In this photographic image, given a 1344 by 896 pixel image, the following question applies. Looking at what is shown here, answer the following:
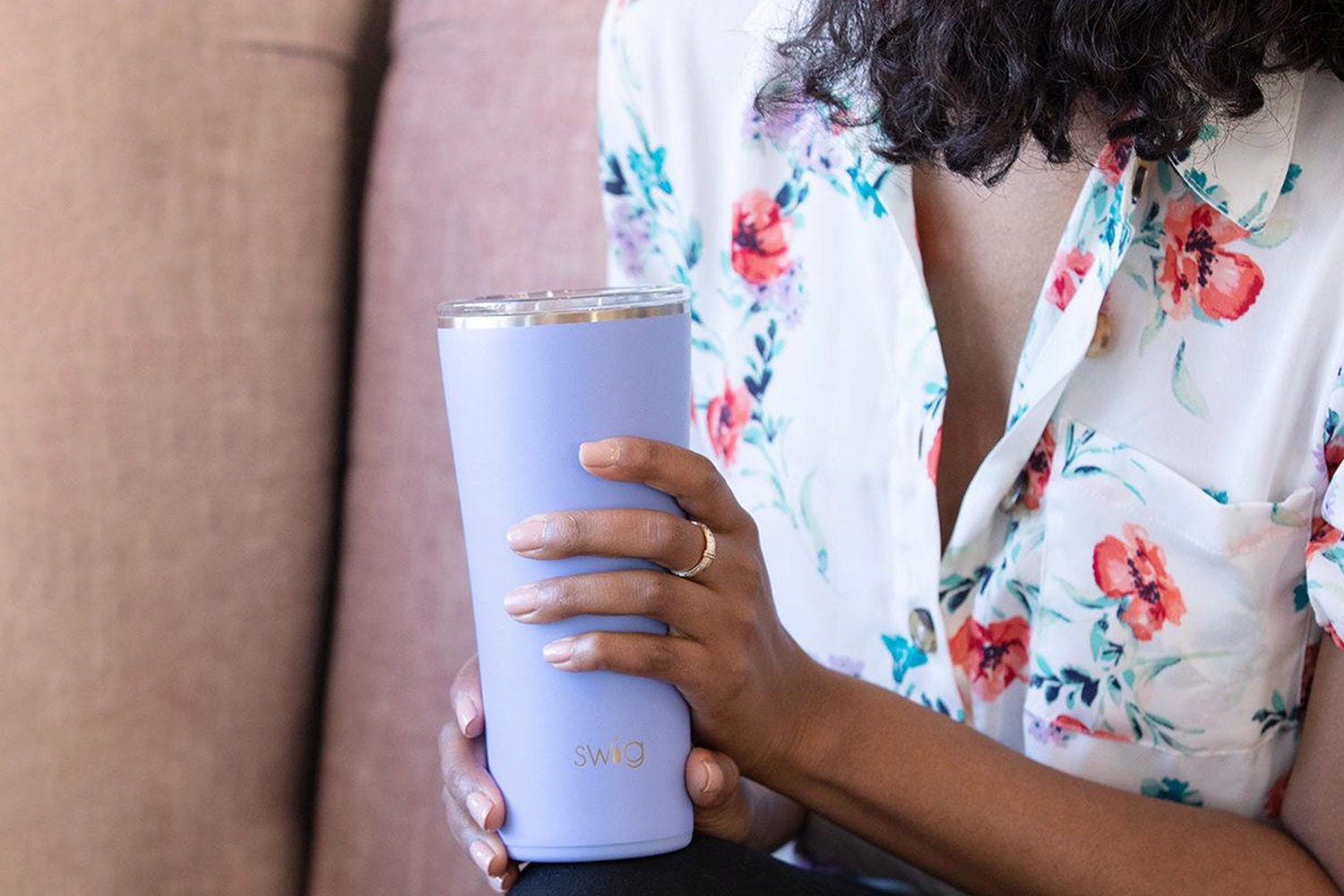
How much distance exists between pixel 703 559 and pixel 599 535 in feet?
0.21

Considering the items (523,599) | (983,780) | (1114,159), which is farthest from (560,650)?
(1114,159)

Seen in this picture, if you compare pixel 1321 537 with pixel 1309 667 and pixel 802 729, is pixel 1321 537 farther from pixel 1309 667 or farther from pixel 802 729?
pixel 802 729

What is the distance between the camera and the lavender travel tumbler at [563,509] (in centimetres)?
54

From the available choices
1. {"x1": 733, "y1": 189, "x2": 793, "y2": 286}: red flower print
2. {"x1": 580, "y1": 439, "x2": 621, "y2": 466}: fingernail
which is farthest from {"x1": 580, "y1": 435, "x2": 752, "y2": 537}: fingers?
{"x1": 733, "y1": 189, "x2": 793, "y2": 286}: red flower print

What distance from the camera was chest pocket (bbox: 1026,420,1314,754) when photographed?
2.37 ft

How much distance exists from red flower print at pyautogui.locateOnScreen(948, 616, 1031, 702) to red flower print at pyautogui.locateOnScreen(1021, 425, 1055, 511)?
0.08 m

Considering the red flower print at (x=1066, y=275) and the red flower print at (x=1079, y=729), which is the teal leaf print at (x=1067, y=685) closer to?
the red flower print at (x=1079, y=729)

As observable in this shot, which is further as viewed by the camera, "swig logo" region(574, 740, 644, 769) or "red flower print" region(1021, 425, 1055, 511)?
"red flower print" region(1021, 425, 1055, 511)

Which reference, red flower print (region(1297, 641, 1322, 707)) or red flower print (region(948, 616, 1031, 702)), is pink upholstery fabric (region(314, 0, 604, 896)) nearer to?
red flower print (region(948, 616, 1031, 702))

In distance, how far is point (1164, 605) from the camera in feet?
2.47

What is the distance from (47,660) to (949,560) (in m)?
0.56

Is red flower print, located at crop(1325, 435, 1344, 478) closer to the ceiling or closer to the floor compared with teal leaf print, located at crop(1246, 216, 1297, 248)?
closer to the floor

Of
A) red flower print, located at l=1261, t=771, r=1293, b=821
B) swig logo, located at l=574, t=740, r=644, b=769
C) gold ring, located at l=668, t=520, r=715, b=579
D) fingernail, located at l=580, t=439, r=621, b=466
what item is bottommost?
red flower print, located at l=1261, t=771, r=1293, b=821

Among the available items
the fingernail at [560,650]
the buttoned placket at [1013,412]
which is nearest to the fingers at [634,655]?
the fingernail at [560,650]
